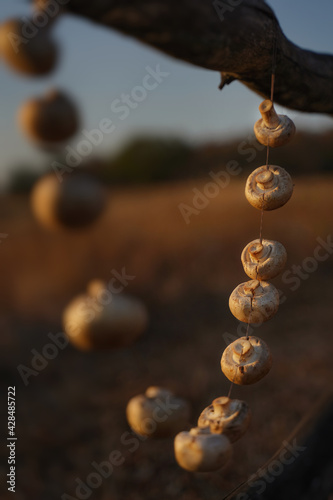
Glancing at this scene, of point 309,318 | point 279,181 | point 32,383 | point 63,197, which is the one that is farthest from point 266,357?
point 309,318

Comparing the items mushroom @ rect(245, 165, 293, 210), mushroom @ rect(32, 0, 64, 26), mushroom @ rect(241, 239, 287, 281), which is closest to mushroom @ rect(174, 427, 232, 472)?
mushroom @ rect(241, 239, 287, 281)

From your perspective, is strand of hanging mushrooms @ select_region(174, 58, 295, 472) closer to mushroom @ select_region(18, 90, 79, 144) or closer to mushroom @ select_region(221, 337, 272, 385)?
mushroom @ select_region(221, 337, 272, 385)

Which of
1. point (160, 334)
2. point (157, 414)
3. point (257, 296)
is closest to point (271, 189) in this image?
point (257, 296)

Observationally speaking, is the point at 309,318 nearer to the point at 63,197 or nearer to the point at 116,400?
the point at 116,400

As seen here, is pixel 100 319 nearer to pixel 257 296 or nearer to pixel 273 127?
pixel 257 296

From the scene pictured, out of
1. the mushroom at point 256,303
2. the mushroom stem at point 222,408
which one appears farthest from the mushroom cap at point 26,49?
the mushroom stem at point 222,408
